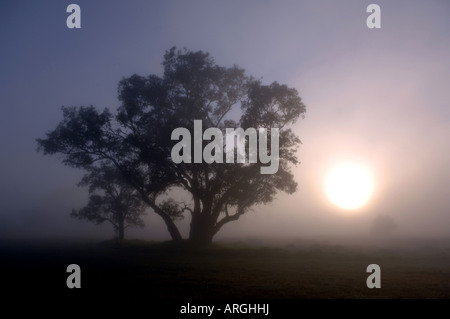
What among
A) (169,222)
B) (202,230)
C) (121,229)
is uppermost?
(169,222)

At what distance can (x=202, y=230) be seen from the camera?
3172 cm

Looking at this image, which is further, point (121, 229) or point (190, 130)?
point (121, 229)

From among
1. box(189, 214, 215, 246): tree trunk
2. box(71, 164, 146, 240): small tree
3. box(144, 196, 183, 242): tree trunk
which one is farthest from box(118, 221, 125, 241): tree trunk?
box(189, 214, 215, 246): tree trunk

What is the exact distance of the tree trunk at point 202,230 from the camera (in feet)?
103

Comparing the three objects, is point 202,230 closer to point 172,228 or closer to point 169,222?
point 172,228

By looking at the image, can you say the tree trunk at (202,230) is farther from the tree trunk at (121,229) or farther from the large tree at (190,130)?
the tree trunk at (121,229)

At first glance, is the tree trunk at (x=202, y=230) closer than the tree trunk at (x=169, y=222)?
Yes

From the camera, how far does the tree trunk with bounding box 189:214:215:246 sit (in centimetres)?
3148

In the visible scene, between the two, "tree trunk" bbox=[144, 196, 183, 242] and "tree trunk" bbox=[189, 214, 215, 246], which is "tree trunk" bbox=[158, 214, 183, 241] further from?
"tree trunk" bbox=[189, 214, 215, 246]

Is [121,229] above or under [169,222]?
under

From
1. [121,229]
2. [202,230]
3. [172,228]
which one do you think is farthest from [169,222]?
[121,229]

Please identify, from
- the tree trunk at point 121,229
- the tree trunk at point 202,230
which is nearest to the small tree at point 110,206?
the tree trunk at point 121,229
